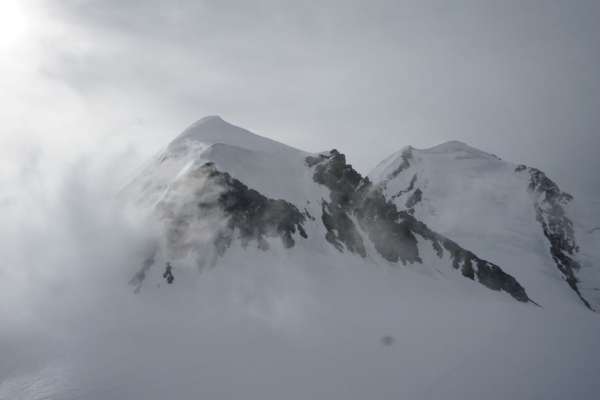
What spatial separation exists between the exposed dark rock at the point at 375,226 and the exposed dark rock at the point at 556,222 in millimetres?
81910

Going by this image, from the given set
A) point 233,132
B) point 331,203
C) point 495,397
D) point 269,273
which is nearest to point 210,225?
point 269,273

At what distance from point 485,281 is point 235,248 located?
49.0 meters

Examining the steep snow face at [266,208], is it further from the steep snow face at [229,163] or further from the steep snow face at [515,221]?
the steep snow face at [515,221]

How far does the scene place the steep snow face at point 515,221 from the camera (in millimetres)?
140500

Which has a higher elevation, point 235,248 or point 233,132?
point 233,132

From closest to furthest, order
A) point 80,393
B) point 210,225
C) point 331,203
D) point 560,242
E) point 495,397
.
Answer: point 80,393 < point 495,397 < point 210,225 < point 331,203 < point 560,242

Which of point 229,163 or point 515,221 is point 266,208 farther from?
point 515,221

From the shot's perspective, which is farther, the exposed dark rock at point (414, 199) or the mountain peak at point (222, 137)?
the exposed dark rock at point (414, 199)

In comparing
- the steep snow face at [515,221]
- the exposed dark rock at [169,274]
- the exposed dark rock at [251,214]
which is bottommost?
the exposed dark rock at [169,274]

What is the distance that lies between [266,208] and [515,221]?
137661mm

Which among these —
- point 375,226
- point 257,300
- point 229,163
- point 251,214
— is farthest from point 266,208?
point 375,226

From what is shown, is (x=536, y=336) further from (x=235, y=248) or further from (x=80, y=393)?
(x=80, y=393)

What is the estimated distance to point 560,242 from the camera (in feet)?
554

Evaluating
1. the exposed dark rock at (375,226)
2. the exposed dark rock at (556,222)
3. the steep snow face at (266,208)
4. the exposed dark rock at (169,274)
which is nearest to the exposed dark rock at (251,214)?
the steep snow face at (266,208)
